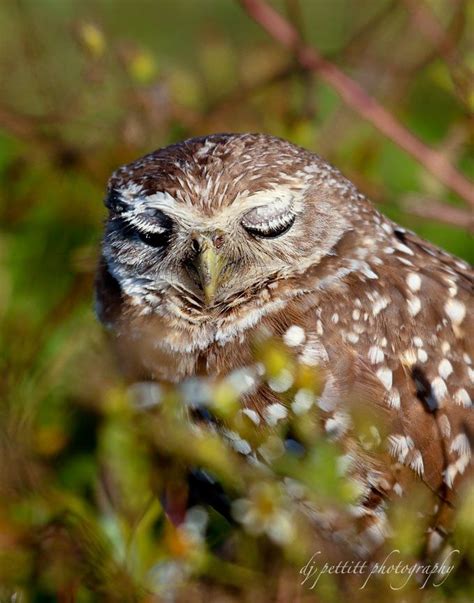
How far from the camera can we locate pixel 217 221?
133 inches

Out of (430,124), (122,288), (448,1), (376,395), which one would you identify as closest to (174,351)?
(122,288)

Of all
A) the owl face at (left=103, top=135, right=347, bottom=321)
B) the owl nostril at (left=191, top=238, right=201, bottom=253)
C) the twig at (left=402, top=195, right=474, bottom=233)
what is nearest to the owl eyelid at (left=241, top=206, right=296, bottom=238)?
the owl face at (left=103, top=135, right=347, bottom=321)

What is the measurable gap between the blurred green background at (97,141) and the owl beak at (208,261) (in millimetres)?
376

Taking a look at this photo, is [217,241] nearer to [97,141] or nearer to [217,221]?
[217,221]

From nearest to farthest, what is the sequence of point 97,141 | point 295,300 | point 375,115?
point 295,300
point 375,115
point 97,141

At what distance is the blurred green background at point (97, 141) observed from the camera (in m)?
3.67

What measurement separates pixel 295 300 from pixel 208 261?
12.2 inches

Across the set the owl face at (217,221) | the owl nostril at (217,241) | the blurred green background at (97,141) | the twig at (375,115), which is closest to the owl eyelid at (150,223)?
the owl face at (217,221)

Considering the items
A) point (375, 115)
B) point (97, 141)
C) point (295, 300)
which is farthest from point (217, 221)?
point (97, 141)

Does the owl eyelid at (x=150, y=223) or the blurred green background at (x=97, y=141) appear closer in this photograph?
the owl eyelid at (x=150, y=223)

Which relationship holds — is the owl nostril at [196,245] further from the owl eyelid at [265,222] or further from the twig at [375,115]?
the twig at [375,115]

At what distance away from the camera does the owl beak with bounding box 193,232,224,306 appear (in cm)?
335

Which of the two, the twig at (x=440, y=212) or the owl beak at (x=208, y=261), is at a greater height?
the twig at (x=440, y=212)

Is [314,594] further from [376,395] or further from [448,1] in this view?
[448,1]
